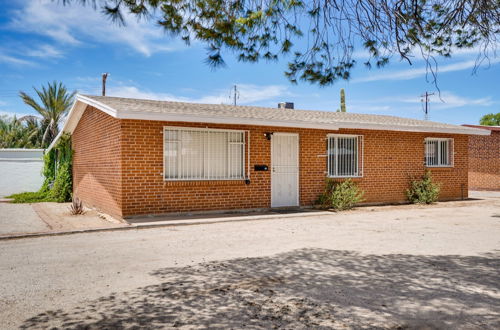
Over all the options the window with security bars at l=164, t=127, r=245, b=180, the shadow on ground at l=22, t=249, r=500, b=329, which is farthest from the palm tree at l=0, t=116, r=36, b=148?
the shadow on ground at l=22, t=249, r=500, b=329

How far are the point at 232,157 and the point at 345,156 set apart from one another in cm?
440

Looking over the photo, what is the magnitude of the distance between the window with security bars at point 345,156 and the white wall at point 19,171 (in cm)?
1569

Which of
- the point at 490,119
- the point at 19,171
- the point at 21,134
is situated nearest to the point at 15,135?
the point at 21,134

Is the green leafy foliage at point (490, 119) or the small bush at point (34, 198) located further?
the green leafy foliage at point (490, 119)

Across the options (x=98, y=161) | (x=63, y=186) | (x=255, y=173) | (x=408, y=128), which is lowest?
(x=63, y=186)

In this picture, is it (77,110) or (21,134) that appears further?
(21,134)

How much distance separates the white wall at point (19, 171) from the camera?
21344 mm

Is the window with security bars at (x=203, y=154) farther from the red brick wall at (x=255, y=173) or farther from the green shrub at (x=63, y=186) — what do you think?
the green shrub at (x=63, y=186)

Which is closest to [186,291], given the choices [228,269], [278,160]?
[228,269]

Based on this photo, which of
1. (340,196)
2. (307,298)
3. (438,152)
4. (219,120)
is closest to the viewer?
(307,298)

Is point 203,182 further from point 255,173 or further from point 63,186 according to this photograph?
point 63,186

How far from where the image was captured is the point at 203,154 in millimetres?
11961

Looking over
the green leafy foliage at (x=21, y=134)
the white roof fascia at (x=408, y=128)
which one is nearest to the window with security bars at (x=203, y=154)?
the white roof fascia at (x=408, y=128)

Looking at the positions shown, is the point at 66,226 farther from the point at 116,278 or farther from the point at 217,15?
the point at 217,15
